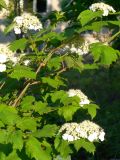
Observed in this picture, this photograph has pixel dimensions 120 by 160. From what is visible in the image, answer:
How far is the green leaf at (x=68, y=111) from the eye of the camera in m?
3.28

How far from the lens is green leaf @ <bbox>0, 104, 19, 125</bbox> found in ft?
10.2

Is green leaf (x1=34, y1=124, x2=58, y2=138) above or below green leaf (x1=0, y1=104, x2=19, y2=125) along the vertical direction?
below

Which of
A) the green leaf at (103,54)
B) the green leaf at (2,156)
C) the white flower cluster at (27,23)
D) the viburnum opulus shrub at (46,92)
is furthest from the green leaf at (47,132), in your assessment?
the white flower cluster at (27,23)

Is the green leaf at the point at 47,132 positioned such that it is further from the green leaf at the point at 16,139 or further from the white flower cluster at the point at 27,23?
the white flower cluster at the point at 27,23

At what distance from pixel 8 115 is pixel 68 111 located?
0.39 m

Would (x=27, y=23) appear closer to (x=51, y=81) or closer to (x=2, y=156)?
(x=51, y=81)

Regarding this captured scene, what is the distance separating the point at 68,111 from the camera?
10.8 ft

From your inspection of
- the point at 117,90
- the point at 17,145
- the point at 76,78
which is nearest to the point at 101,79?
the point at 76,78

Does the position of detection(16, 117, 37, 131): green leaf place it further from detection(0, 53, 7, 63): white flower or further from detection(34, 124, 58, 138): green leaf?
detection(0, 53, 7, 63): white flower

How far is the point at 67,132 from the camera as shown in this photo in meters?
3.12

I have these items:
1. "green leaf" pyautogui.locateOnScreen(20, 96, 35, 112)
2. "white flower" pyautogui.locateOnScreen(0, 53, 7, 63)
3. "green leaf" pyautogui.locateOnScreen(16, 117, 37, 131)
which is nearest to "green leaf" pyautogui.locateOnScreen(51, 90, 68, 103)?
"green leaf" pyautogui.locateOnScreen(20, 96, 35, 112)

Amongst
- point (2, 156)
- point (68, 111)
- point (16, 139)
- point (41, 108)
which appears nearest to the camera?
point (16, 139)

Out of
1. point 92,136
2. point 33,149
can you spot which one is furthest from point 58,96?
point 33,149

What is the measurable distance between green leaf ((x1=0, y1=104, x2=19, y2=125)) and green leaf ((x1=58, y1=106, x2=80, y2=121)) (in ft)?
0.97
